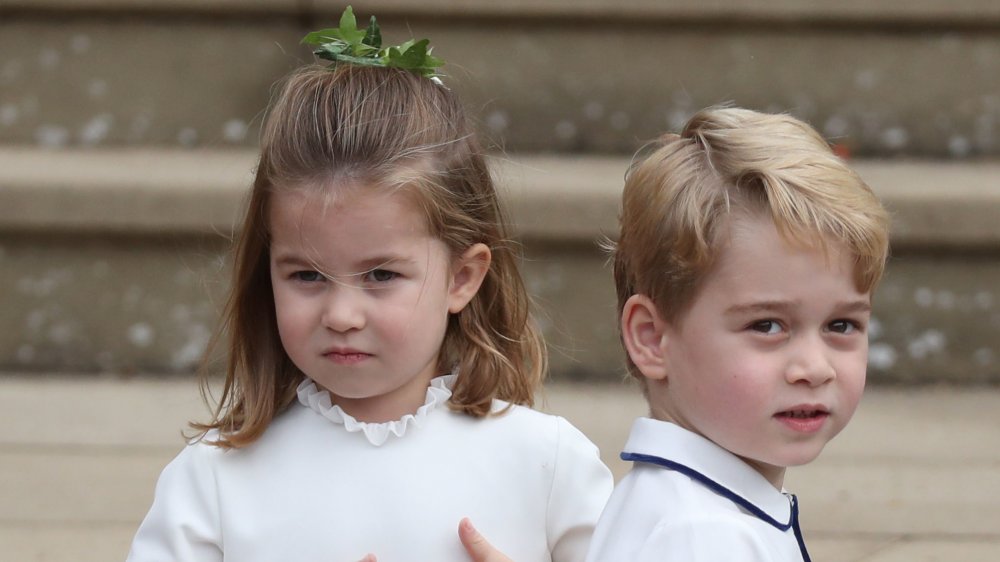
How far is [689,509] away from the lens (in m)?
2.01

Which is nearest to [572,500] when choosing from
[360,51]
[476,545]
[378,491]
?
[476,545]

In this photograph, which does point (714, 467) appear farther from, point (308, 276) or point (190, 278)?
point (190, 278)

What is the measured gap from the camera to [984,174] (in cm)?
489

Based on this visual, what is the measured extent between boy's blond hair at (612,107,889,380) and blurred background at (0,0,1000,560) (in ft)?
7.14

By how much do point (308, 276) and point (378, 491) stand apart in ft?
1.18

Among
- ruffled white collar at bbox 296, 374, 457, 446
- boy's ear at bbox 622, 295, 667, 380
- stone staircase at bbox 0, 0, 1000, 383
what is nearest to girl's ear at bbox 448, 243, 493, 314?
ruffled white collar at bbox 296, 374, 457, 446

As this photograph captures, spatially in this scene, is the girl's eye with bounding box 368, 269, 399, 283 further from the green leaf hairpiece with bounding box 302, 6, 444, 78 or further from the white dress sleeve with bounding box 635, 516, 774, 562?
the white dress sleeve with bounding box 635, 516, 774, 562

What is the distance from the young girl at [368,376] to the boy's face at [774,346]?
0.46 metres

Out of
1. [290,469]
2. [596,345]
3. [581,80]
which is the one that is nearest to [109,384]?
[596,345]

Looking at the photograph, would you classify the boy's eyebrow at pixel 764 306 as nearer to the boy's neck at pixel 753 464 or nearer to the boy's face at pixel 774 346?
the boy's face at pixel 774 346

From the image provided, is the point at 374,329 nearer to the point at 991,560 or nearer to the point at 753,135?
the point at 753,135

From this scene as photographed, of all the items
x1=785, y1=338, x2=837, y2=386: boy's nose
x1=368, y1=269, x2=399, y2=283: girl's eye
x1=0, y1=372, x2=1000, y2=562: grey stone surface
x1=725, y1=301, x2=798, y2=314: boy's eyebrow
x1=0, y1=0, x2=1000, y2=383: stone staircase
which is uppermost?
x1=725, y1=301, x2=798, y2=314: boy's eyebrow

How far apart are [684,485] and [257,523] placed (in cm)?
70

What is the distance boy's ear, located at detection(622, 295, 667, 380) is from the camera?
7.04 feet
